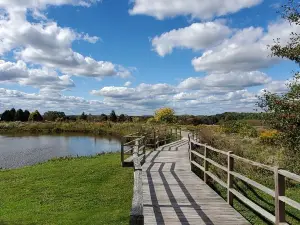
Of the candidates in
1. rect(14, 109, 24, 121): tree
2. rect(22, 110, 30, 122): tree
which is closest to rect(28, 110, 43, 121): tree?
rect(14, 109, 24, 121): tree

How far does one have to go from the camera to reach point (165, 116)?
66.4m

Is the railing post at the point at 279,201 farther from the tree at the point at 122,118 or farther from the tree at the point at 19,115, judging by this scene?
the tree at the point at 19,115

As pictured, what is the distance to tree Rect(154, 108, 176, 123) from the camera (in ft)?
217

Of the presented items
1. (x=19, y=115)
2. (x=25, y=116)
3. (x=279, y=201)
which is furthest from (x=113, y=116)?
(x=279, y=201)

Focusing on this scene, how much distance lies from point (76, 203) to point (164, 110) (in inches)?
2270

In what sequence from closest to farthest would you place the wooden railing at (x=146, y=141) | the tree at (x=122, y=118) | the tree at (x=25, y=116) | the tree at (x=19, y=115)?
the wooden railing at (x=146, y=141) < the tree at (x=122, y=118) < the tree at (x=19, y=115) < the tree at (x=25, y=116)

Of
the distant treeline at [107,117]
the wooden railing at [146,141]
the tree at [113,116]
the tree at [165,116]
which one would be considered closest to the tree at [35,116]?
the distant treeline at [107,117]

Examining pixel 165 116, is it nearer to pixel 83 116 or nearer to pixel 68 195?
pixel 83 116

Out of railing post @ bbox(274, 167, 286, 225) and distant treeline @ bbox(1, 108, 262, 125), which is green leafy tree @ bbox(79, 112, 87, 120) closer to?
distant treeline @ bbox(1, 108, 262, 125)

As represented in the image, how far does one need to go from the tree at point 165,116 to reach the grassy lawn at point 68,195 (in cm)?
4776

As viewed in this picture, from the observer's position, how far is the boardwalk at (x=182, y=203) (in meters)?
7.18

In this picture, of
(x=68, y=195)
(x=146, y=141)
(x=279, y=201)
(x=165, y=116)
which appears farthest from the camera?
(x=165, y=116)

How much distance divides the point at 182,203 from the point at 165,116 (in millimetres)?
57870

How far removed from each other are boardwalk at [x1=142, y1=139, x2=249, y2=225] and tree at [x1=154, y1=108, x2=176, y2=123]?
52933mm
